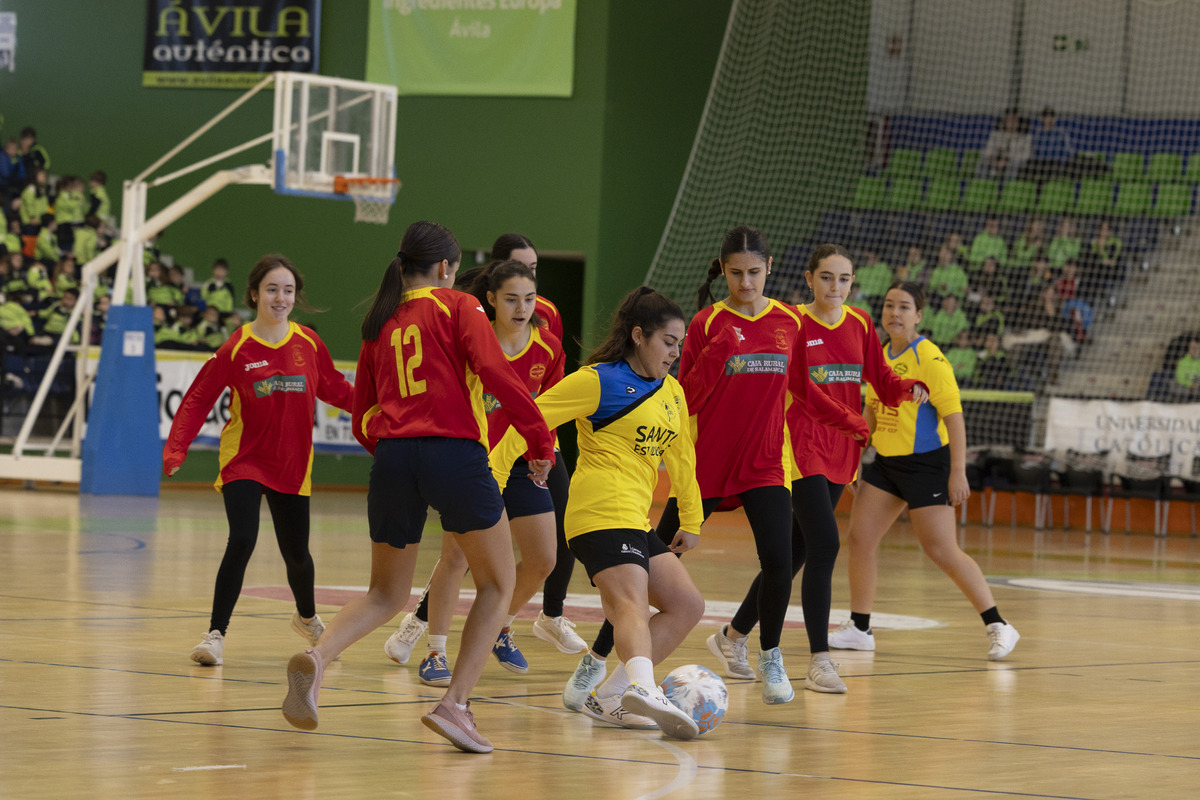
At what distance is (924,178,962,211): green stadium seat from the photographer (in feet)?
81.7

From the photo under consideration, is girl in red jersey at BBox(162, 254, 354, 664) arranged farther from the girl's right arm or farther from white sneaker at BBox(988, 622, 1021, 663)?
white sneaker at BBox(988, 622, 1021, 663)

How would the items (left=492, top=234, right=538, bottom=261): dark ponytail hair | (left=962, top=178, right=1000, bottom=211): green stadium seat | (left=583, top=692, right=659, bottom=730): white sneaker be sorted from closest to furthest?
(left=583, top=692, right=659, bottom=730): white sneaker
(left=492, top=234, right=538, bottom=261): dark ponytail hair
(left=962, top=178, right=1000, bottom=211): green stadium seat

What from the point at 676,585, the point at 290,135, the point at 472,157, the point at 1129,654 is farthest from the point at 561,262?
the point at 676,585

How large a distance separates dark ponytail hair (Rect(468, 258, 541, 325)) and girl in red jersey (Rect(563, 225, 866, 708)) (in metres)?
0.87

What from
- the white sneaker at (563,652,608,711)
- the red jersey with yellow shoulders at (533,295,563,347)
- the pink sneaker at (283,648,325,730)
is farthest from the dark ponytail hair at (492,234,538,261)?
the pink sneaker at (283,648,325,730)

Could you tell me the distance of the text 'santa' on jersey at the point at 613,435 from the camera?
6.22m

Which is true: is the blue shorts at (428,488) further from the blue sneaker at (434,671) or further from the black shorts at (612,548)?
the blue sneaker at (434,671)

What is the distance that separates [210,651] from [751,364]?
2.76 metres

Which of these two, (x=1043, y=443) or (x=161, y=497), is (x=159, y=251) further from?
(x=1043, y=443)

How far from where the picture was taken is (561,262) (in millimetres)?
24797

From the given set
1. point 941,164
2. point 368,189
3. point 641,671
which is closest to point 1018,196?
point 941,164

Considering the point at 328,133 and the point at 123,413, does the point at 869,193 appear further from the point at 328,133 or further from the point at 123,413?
the point at 123,413

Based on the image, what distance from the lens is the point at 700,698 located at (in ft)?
19.8

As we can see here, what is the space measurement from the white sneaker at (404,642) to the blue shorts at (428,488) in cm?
220
